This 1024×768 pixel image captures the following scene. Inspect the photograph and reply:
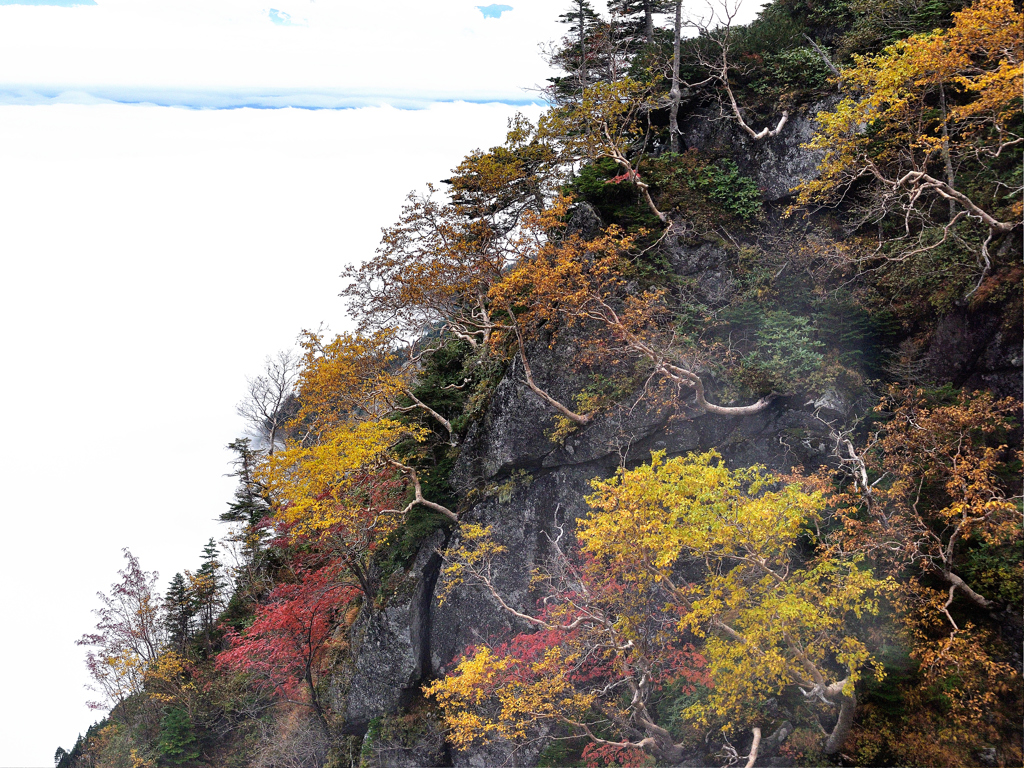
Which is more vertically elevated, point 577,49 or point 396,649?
point 577,49

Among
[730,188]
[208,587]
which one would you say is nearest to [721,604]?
[730,188]

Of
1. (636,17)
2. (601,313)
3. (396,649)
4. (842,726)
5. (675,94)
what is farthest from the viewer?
(636,17)

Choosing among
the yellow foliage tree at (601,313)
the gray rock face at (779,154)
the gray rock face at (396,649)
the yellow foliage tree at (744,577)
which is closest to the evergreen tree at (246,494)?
the gray rock face at (396,649)

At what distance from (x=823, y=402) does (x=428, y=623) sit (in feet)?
52.1

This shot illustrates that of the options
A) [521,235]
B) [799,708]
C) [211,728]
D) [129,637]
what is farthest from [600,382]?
[129,637]

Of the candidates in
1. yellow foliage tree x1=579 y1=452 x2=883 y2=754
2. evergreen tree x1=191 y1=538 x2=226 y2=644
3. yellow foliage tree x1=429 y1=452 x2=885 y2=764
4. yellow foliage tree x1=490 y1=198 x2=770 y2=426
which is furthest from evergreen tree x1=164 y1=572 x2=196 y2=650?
yellow foliage tree x1=579 y1=452 x2=883 y2=754

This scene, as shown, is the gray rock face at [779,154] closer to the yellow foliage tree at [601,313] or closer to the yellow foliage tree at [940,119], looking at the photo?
the yellow foliage tree at [940,119]

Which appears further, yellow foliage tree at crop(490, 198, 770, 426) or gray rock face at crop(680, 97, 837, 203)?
gray rock face at crop(680, 97, 837, 203)

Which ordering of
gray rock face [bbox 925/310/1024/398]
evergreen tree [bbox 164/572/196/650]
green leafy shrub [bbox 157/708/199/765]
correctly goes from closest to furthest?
gray rock face [bbox 925/310/1024/398] < green leafy shrub [bbox 157/708/199/765] < evergreen tree [bbox 164/572/196/650]

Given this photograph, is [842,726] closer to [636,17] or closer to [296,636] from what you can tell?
[296,636]

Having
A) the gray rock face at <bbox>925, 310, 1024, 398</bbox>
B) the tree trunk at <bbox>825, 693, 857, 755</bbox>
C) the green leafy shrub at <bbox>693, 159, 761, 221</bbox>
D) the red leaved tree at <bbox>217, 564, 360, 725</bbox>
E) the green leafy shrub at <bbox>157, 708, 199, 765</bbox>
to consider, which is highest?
the green leafy shrub at <bbox>693, 159, 761, 221</bbox>

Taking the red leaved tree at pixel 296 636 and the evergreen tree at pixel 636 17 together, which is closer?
the red leaved tree at pixel 296 636

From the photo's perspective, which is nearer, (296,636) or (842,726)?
(842,726)

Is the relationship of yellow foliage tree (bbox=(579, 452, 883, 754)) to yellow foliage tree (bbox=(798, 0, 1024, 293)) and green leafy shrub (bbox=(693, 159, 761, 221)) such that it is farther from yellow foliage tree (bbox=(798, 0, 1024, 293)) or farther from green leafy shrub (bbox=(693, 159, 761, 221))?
green leafy shrub (bbox=(693, 159, 761, 221))
